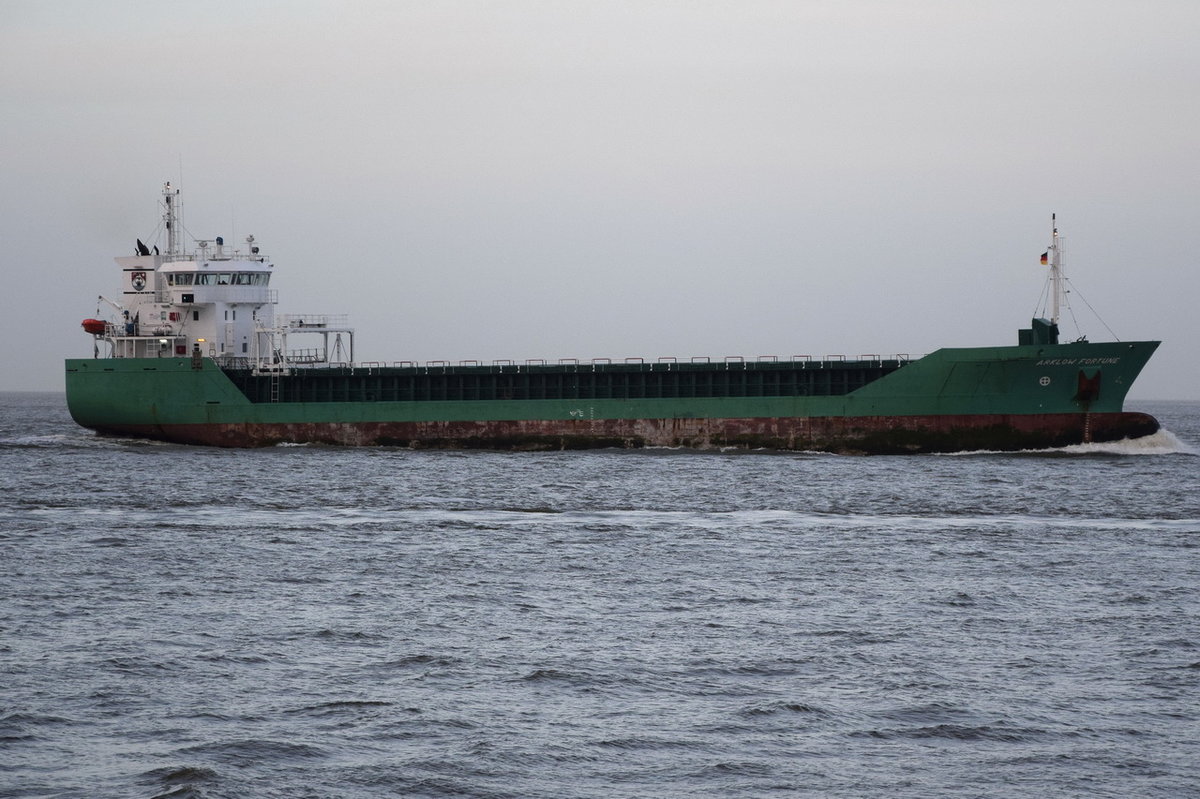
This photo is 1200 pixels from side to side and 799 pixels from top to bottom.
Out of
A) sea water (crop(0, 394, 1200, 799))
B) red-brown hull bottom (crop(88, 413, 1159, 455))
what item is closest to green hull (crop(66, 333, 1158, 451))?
red-brown hull bottom (crop(88, 413, 1159, 455))

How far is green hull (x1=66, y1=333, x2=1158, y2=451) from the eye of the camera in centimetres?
4212


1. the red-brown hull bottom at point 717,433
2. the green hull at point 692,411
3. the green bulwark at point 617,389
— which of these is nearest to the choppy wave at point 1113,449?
the red-brown hull bottom at point 717,433

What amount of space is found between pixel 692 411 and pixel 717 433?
3.96ft

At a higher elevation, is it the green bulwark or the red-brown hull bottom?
the green bulwark

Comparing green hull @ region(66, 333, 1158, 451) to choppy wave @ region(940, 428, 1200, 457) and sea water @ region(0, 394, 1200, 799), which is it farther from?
sea water @ region(0, 394, 1200, 799)

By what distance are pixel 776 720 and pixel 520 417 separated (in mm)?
34725

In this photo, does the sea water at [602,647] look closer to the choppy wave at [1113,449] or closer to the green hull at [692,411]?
the green hull at [692,411]

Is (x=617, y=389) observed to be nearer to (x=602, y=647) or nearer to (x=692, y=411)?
(x=692, y=411)

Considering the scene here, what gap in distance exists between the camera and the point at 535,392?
48812 mm

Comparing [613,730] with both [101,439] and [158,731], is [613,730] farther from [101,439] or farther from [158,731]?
[101,439]

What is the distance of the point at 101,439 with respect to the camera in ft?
175

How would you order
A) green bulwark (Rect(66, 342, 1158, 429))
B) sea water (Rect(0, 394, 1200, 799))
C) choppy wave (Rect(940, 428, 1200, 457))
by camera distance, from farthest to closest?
choppy wave (Rect(940, 428, 1200, 457)) → green bulwark (Rect(66, 342, 1158, 429)) → sea water (Rect(0, 394, 1200, 799))

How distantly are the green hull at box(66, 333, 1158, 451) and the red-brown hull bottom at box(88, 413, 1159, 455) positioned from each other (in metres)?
0.04

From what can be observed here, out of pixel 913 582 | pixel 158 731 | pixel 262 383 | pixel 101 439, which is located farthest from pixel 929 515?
pixel 101 439
